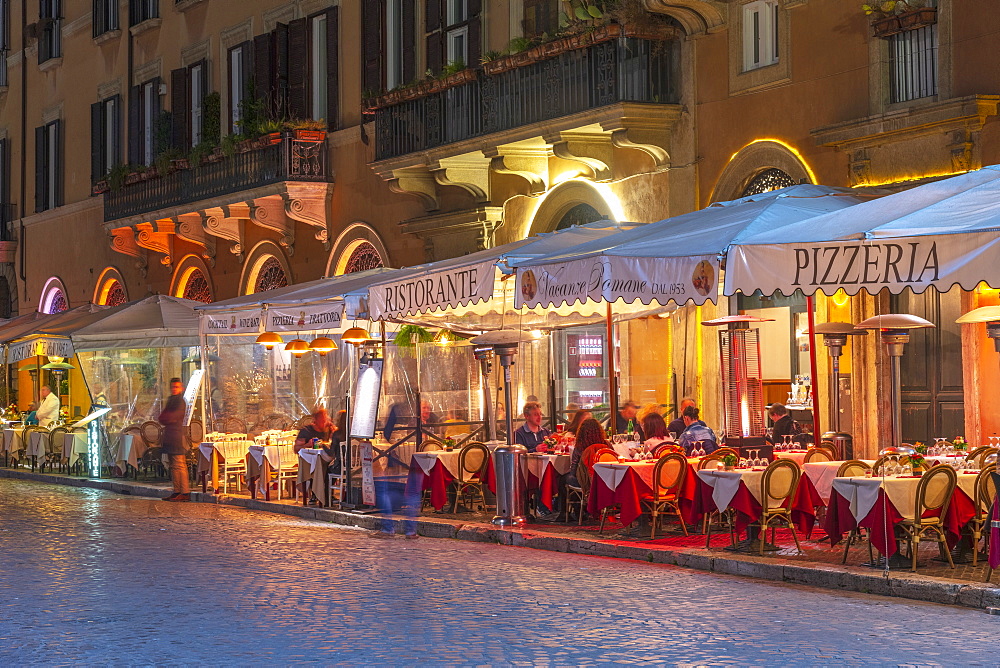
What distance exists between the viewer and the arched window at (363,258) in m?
26.1

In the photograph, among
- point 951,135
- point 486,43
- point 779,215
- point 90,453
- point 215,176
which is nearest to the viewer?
point 779,215

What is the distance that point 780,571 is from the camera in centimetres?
1148

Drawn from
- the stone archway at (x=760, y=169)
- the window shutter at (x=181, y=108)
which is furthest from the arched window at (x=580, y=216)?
the window shutter at (x=181, y=108)

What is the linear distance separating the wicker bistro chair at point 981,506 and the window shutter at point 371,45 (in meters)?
15.4

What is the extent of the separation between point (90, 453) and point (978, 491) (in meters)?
17.3

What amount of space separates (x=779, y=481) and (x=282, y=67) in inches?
697

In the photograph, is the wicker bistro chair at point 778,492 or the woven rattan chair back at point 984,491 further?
the wicker bistro chair at point 778,492

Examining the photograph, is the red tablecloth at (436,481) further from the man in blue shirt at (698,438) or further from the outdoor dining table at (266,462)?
the outdoor dining table at (266,462)

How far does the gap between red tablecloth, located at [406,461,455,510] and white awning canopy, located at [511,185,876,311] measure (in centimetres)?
323

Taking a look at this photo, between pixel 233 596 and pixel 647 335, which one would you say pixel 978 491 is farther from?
pixel 647 335

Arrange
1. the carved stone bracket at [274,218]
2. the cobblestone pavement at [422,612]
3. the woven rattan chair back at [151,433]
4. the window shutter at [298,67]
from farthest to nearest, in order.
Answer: the carved stone bracket at [274,218] → the window shutter at [298,67] → the woven rattan chair back at [151,433] → the cobblestone pavement at [422,612]

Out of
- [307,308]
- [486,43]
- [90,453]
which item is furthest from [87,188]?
[307,308]

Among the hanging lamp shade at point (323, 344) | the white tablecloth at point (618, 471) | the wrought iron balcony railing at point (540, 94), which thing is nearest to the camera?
the white tablecloth at point (618, 471)

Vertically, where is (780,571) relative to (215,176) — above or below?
below
